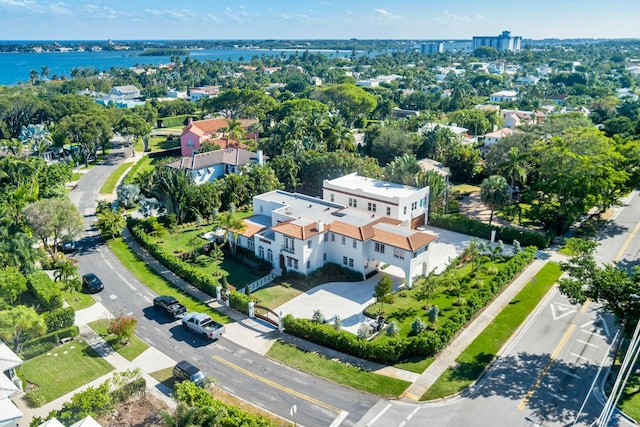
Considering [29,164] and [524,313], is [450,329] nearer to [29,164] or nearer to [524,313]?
[524,313]

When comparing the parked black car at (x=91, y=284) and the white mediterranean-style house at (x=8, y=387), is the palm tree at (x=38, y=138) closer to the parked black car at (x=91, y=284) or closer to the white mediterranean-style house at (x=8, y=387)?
the parked black car at (x=91, y=284)

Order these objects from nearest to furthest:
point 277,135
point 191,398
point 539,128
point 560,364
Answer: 1. point 191,398
2. point 560,364
3. point 539,128
4. point 277,135

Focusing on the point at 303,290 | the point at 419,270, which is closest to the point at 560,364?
the point at 419,270

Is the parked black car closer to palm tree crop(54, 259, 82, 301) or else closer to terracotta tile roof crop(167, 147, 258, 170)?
palm tree crop(54, 259, 82, 301)

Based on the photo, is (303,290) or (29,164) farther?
(29,164)

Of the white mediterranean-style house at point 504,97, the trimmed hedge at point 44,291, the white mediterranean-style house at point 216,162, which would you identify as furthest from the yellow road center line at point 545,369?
the white mediterranean-style house at point 504,97
